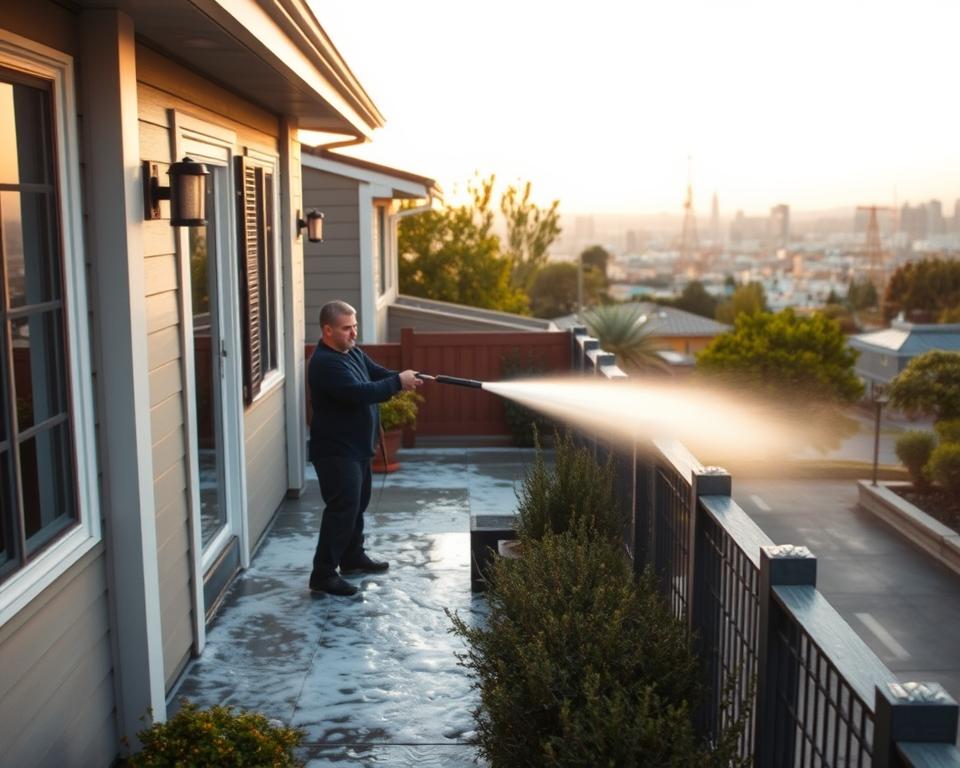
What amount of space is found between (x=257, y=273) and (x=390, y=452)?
3.31 m

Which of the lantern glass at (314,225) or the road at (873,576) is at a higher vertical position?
the lantern glass at (314,225)

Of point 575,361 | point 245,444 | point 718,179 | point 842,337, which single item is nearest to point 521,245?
point 842,337

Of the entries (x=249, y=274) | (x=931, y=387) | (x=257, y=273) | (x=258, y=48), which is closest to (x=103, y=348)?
(x=258, y=48)

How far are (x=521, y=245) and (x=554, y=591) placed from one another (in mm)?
47499

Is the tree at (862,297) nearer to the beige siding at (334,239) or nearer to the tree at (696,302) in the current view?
the tree at (696,302)

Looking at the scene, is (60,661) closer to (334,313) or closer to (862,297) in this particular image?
(334,313)

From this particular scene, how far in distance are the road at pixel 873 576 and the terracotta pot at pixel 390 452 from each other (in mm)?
4800

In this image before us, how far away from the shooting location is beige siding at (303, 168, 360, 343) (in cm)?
1372

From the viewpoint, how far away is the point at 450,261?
92.9ft

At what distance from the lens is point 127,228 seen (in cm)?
412

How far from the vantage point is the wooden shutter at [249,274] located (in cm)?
677

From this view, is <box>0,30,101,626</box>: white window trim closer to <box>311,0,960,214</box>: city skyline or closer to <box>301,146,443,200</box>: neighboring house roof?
<box>301,146,443,200</box>: neighboring house roof

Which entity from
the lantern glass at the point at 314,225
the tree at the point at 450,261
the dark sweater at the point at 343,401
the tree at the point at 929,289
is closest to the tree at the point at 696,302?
the tree at the point at 929,289

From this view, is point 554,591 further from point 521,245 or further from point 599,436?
point 521,245
